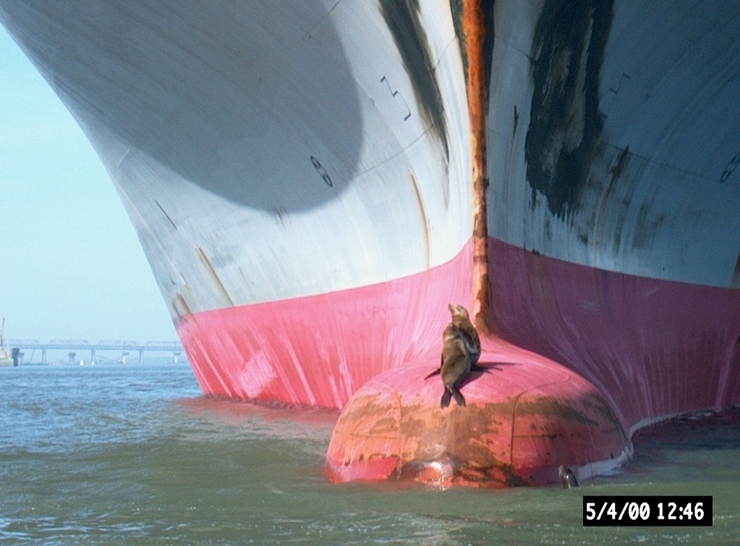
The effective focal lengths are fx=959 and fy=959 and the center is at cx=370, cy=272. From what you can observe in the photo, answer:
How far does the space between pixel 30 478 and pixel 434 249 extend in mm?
3819

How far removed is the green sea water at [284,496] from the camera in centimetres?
462

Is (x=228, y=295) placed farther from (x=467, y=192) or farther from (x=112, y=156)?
(x=467, y=192)

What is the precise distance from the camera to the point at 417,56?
788cm

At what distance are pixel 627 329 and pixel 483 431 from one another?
12.8ft

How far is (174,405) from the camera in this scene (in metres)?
15.4

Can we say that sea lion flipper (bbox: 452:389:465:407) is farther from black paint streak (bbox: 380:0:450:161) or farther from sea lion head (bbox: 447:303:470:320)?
black paint streak (bbox: 380:0:450:161)

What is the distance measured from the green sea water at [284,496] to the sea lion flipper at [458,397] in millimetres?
581

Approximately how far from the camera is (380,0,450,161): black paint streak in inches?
302

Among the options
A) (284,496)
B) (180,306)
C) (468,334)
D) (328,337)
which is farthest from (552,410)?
(180,306)

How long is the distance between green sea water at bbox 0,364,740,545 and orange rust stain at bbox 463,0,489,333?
165 centimetres
